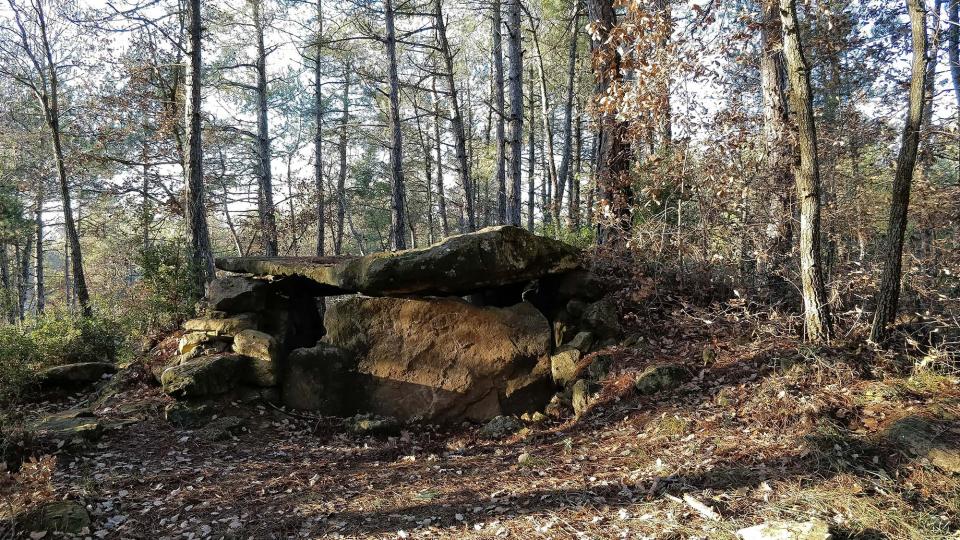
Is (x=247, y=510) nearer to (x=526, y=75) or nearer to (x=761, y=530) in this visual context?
(x=761, y=530)

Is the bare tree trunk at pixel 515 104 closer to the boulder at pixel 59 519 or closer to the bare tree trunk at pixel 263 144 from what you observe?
the bare tree trunk at pixel 263 144

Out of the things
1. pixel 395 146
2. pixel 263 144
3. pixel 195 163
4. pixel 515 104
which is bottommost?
pixel 195 163

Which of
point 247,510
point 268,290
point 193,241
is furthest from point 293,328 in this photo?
point 247,510

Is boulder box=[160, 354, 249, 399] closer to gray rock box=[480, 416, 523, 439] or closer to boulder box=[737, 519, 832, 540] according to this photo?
gray rock box=[480, 416, 523, 439]

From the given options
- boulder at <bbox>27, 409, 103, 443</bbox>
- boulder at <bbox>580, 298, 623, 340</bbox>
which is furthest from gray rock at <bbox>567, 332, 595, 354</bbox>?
boulder at <bbox>27, 409, 103, 443</bbox>

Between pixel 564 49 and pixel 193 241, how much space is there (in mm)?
14819

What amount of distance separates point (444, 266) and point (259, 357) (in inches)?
108

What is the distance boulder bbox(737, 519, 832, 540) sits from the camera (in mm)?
2959

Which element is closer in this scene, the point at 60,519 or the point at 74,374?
the point at 60,519

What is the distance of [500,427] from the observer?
642 centimetres

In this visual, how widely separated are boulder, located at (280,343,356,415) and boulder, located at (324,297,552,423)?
168 mm

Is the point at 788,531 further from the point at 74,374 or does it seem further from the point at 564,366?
the point at 74,374

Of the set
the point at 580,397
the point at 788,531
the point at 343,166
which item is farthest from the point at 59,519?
the point at 343,166

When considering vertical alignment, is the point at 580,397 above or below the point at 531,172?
below
